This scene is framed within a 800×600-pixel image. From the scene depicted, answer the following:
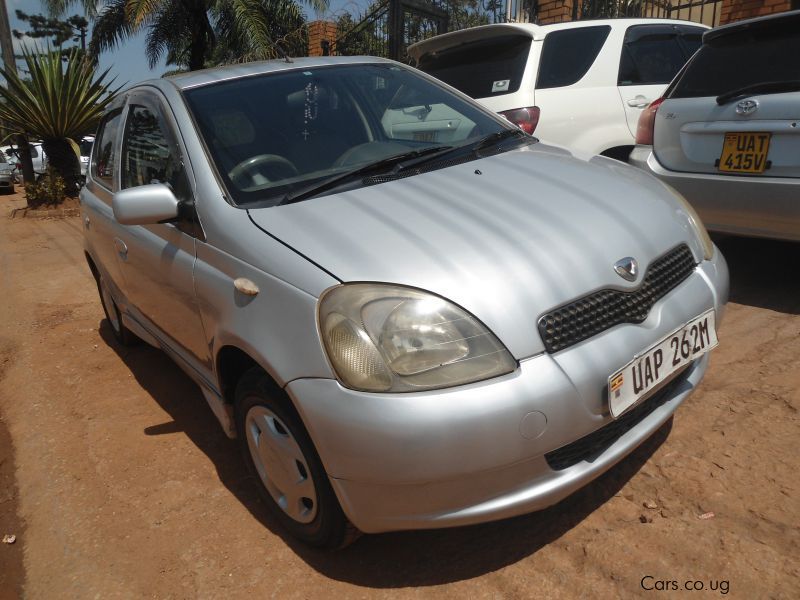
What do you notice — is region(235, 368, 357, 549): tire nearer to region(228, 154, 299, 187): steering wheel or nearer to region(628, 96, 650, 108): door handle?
region(228, 154, 299, 187): steering wheel

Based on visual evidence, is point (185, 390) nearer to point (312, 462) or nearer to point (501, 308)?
point (312, 462)

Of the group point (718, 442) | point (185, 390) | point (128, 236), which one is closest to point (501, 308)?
point (718, 442)

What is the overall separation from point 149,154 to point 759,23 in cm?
346

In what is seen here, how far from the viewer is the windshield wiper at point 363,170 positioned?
7.99 feet

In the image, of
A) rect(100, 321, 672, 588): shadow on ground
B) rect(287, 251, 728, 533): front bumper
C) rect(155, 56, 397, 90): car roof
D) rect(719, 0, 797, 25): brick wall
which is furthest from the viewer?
rect(719, 0, 797, 25): brick wall

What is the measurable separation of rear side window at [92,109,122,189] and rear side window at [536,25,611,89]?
293 centimetres

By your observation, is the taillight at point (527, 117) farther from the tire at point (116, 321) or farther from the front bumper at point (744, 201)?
the tire at point (116, 321)

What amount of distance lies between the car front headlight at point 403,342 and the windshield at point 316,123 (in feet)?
2.32

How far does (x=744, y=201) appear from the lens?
385cm

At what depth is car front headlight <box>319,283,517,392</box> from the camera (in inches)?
73.1

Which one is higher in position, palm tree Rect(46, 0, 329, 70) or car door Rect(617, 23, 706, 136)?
palm tree Rect(46, 0, 329, 70)

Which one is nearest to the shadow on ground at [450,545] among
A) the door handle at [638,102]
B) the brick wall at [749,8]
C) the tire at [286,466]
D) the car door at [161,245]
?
the tire at [286,466]

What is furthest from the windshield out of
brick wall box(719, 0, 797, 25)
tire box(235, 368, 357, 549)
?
brick wall box(719, 0, 797, 25)

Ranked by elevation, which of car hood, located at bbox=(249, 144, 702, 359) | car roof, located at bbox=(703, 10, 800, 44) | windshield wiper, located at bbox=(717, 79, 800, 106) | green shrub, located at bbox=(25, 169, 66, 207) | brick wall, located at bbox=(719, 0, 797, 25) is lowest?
green shrub, located at bbox=(25, 169, 66, 207)
